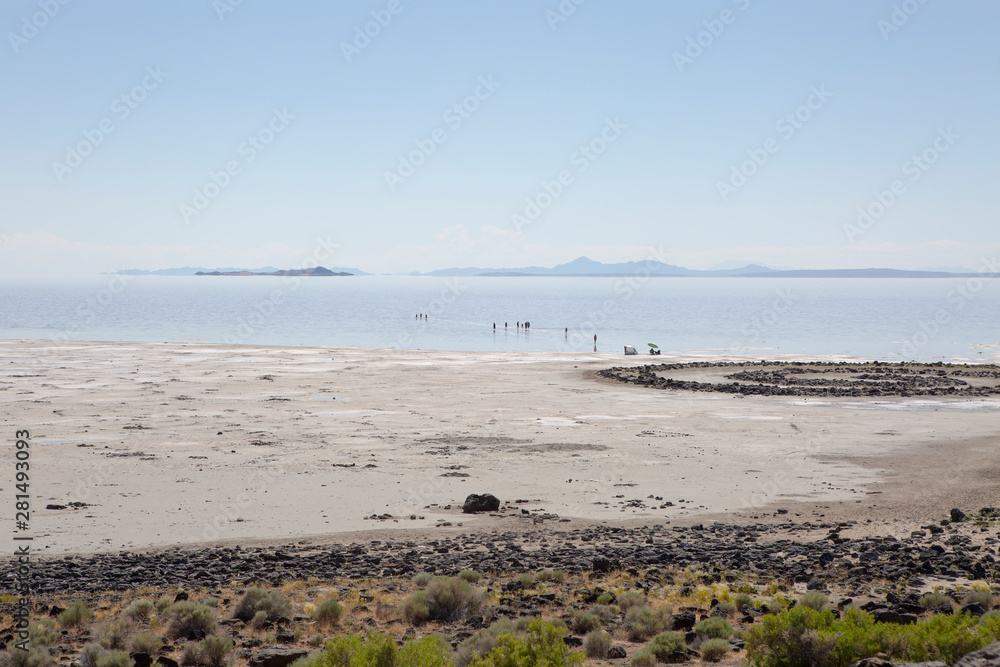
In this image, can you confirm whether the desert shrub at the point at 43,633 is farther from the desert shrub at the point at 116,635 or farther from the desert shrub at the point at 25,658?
the desert shrub at the point at 116,635

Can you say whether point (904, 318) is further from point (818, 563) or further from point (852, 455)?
point (818, 563)

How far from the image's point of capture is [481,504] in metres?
18.9

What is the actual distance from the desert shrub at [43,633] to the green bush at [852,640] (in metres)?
7.84

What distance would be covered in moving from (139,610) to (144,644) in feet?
5.26

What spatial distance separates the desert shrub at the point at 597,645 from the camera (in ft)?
30.3

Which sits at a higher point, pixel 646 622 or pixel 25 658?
pixel 25 658

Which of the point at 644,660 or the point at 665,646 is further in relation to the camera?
the point at 665,646

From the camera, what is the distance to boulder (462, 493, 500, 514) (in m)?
18.9

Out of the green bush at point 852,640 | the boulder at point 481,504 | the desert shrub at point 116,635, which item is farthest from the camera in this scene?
the boulder at point 481,504

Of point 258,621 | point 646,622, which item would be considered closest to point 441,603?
point 258,621

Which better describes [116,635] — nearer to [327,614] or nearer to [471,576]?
[327,614]

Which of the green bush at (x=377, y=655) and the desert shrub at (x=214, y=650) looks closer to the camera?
the green bush at (x=377, y=655)

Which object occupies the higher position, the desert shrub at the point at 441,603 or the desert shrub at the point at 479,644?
the desert shrub at the point at 479,644

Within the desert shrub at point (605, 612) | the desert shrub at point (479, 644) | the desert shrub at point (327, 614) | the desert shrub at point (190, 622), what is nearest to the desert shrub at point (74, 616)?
the desert shrub at point (190, 622)
